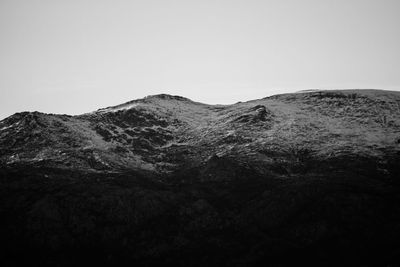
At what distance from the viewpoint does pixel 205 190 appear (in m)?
36.4

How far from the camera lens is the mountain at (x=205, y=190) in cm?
2817

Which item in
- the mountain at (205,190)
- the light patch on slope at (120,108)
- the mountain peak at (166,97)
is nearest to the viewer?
the mountain at (205,190)

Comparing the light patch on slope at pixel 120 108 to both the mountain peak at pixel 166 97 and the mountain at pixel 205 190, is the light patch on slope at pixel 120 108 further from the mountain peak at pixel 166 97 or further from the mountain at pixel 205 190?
the mountain at pixel 205 190

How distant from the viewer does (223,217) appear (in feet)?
106

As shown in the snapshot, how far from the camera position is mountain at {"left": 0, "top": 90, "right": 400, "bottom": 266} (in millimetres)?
28172

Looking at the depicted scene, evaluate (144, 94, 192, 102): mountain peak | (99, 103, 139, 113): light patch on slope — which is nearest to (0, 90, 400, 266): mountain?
(99, 103, 139, 113): light patch on slope

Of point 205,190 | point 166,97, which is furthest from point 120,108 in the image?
point 205,190

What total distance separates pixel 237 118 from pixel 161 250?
27882 mm

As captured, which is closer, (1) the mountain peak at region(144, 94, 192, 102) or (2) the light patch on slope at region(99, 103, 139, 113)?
(2) the light patch on slope at region(99, 103, 139, 113)

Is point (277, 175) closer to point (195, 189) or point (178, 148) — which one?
point (195, 189)

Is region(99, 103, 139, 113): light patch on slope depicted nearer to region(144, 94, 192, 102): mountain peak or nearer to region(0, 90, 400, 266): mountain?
region(144, 94, 192, 102): mountain peak

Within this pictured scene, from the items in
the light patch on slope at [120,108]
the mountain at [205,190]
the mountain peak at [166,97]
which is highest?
the mountain peak at [166,97]

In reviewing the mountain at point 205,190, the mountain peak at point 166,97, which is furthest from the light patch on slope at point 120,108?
the mountain at point 205,190

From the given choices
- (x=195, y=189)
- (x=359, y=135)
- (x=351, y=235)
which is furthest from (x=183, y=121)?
(x=351, y=235)
